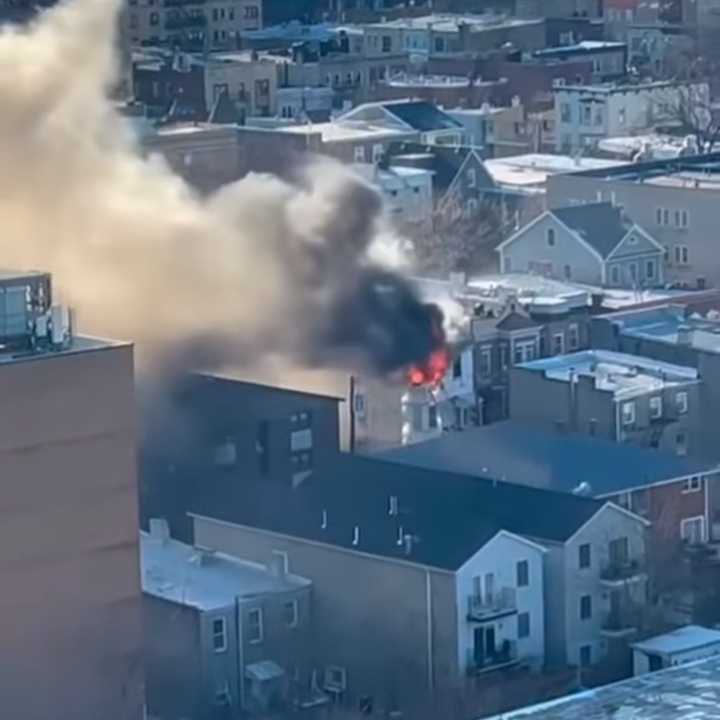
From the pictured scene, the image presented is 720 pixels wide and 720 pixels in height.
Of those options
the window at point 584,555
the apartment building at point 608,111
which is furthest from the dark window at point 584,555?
the apartment building at point 608,111

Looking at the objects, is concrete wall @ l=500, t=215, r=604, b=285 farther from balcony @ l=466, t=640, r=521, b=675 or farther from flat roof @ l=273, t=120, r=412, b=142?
balcony @ l=466, t=640, r=521, b=675

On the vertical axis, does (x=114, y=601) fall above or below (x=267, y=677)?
above

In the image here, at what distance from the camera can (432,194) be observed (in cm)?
3020

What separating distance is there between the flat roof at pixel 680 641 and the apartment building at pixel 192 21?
83.6 feet

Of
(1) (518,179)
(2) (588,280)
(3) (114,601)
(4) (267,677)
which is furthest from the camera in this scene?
(1) (518,179)

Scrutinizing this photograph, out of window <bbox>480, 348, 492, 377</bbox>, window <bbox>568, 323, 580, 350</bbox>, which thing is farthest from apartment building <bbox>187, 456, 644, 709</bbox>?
window <bbox>568, 323, 580, 350</bbox>

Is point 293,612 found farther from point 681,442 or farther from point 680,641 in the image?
point 681,442

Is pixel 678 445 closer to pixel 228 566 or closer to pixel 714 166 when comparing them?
pixel 228 566

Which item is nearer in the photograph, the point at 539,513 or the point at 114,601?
the point at 114,601

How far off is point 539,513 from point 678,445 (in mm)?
3609

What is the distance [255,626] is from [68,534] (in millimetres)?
3523

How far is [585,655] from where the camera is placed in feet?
58.1

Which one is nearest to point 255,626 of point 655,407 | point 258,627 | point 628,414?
point 258,627

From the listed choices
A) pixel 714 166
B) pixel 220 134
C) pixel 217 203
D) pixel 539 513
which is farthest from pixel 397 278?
pixel 220 134
